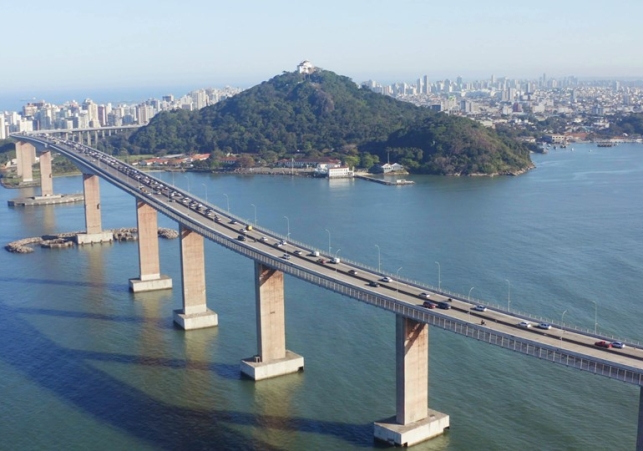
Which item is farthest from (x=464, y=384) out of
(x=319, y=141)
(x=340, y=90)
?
(x=340, y=90)

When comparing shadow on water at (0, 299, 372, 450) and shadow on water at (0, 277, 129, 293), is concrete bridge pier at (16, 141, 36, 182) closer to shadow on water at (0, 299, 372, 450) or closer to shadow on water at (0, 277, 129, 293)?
shadow on water at (0, 277, 129, 293)

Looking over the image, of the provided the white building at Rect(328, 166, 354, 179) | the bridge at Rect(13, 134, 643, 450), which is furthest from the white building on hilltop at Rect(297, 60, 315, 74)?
the bridge at Rect(13, 134, 643, 450)

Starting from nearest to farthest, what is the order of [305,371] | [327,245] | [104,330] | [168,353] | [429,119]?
[305,371], [168,353], [104,330], [327,245], [429,119]

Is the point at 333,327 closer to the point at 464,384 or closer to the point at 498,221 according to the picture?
the point at 464,384

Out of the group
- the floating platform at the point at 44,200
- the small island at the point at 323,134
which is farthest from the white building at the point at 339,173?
the floating platform at the point at 44,200

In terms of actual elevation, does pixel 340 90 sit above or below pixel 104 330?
above

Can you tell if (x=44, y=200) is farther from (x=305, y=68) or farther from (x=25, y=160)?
(x=305, y=68)

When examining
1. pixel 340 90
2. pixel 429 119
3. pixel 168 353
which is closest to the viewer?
pixel 168 353
